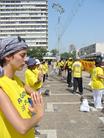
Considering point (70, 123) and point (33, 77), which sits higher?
point (33, 77)

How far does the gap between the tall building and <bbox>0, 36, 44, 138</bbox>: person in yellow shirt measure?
171008 mm

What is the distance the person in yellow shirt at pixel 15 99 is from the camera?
2.93 m

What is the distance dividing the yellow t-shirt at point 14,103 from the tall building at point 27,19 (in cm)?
17112

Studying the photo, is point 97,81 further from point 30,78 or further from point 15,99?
point 15,99

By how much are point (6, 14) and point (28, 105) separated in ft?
575

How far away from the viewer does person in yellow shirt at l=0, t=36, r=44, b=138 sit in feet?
9.62

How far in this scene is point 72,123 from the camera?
10.7 m

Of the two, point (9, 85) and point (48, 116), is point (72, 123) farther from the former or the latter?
point (9, 85)

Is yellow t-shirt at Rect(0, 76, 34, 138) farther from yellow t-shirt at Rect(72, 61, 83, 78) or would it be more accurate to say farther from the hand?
yellow t-shirt at Rect(72, 61, 83, 78)

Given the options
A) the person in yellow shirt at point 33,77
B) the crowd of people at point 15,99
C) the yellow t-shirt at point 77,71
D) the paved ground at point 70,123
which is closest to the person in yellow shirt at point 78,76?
the yellow t-shirt at point 77,71

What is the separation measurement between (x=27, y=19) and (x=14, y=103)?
17632cm

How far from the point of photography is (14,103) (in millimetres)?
3100

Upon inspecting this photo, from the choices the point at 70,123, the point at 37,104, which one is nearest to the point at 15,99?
the point at 37,104

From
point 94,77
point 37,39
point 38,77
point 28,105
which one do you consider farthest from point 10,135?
point 37,39
